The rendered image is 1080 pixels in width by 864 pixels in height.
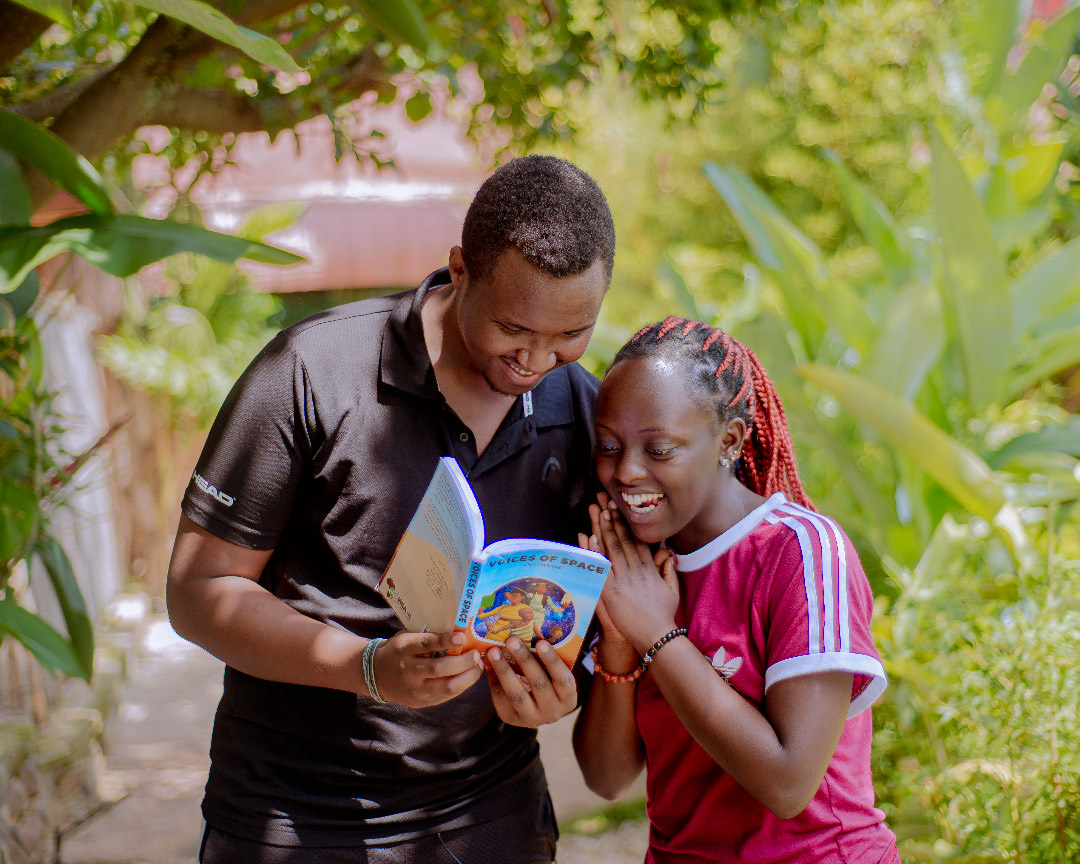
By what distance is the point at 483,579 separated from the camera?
133 cm

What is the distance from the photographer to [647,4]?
125 inches

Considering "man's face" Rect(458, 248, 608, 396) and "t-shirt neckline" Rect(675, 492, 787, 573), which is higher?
"man's face" Rect(458, 248, 608, 396)

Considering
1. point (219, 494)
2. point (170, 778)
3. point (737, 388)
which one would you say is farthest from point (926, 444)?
point (170, 778)

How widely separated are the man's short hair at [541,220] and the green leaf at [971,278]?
2216 mm

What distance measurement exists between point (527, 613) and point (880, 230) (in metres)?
3.76

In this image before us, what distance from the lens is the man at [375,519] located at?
162 centimetres

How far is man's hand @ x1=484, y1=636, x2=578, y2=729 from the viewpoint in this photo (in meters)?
1.48

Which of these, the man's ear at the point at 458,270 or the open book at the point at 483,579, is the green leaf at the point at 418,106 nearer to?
the man's ear at the point at 458,270

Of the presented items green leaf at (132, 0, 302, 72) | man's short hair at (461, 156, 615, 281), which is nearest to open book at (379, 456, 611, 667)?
man's short hair at (461, 156, 615, 281)

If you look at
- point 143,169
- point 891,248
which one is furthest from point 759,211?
point 143,169

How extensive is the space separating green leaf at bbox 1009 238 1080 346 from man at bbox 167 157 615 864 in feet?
9.43

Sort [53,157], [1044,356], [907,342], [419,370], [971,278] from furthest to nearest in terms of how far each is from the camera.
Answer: [1044,356] → [907,342] → [971,278] → [53,157] → [419,370]

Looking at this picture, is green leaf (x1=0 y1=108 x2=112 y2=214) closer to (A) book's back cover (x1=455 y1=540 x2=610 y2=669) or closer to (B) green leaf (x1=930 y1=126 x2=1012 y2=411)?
(A) book's back cover (x1=455 y1=540 x2=610 y2=669)

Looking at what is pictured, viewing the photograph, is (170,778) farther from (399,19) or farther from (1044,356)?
(1044,356)
